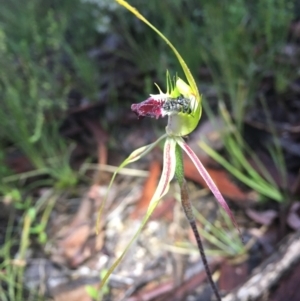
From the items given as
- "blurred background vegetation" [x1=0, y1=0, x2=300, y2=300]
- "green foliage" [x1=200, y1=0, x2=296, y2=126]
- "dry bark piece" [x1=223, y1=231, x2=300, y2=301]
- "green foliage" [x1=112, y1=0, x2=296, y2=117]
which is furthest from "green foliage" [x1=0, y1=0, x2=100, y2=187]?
"dry bark piece" [x1=223, y1=231, x2=300, y2=301]

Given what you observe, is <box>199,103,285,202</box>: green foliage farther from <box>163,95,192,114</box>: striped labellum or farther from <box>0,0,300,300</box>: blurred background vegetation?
<box>163,95,192,114</box>: striped labellum

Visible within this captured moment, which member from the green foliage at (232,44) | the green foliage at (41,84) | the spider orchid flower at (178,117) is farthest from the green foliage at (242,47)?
the spider orchid flower at (178,117)

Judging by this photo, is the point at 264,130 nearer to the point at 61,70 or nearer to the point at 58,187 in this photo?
the point at 58,187

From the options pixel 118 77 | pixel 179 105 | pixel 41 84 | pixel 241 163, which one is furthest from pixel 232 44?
pixel 179 105

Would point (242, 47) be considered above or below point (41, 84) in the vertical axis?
above

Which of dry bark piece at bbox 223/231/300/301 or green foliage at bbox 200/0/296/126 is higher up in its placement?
green foliage at bbox 200/0/296/126

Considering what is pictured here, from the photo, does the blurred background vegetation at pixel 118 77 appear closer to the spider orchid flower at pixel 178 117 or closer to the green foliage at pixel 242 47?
the green foliage at pixel 242 47

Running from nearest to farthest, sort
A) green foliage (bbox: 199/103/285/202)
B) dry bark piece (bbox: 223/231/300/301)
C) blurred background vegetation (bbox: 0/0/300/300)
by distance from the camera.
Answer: dry bark piece (bbox: 223/231/300/301)
green foliage (bbox: 199/103/285/202)
blurred background vegetation (bbox: 0/0/300/300)

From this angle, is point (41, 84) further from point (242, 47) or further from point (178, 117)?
point (178, 117)

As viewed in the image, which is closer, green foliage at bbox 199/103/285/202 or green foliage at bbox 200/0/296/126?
green foliage at bbox 199/103/285/202

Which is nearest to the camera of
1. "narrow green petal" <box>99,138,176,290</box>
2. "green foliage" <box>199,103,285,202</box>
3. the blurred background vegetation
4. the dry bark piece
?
"narrow green petal" <box>99,138,176,290</box>
